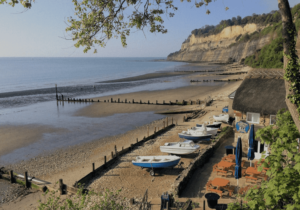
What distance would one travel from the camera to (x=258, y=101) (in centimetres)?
1515

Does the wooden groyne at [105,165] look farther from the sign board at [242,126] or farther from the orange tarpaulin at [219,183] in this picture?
the sign board at [242,126]

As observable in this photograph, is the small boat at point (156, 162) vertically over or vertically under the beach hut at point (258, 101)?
under

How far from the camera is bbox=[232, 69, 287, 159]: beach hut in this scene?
14.7 meters

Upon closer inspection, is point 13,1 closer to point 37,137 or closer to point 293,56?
point 293,56

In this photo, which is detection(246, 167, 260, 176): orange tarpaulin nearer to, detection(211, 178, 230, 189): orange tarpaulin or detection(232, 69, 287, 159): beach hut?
detection(211, 178, 230, 189): orange tarpaulin

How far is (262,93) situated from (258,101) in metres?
0.65

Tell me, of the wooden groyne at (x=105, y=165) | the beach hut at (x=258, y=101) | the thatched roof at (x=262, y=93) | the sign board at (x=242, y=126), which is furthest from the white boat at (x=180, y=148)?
the thatched roof at (x=262, y=93)

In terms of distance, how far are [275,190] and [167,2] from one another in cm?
550

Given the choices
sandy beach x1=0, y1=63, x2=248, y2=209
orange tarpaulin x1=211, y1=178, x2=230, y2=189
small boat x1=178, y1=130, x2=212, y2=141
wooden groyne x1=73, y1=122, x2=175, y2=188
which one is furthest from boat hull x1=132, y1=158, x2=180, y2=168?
small boat x1=178, y1=130, x2=212, y2=141

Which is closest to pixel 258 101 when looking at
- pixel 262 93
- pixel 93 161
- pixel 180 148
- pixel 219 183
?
pixel 262 93

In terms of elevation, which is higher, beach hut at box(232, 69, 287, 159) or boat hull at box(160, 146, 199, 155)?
beach hut at box(232, 69, 287, 159)

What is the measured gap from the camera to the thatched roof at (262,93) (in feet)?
47.8

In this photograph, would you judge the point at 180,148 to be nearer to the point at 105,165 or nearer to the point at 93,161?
the point at 105,165

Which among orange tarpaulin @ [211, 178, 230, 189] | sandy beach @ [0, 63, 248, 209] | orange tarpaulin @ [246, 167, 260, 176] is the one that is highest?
orange tarpaulin @ [246, 167, 260, 176]
